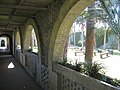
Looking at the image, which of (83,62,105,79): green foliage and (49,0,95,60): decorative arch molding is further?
(49,0,95,60): decorative arch molding

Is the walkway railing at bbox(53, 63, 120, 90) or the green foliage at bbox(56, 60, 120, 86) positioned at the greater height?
the green foliage at bbox(56, 60, 120, 86)

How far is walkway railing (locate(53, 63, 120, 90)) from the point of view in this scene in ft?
11.9

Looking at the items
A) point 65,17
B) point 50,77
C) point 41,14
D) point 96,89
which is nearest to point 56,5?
point 65,17

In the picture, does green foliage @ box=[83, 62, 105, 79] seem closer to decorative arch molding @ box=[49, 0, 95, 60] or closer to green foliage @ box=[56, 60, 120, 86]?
green foliage @ box=[56, 60, 120, 86]

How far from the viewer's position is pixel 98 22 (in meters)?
7.48

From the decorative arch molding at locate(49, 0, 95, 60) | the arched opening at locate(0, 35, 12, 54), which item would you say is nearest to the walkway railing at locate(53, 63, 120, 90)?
the decorative arch molding at locate(49, 0, 95, 60)

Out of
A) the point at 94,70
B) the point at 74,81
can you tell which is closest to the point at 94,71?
the point at 94,70

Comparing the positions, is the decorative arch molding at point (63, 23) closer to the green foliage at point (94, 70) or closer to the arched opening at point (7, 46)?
the green foliage at point (94, 70)

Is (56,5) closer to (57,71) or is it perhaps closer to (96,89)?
(57,71)

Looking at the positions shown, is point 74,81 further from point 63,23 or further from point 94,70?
point 63,23

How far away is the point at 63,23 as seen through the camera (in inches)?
229

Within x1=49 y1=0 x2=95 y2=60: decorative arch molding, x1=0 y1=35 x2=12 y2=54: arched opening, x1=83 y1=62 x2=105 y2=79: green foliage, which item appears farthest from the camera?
x1=0 y1=35 x2=12 y2=54: arched opening

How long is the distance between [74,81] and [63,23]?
1942mm

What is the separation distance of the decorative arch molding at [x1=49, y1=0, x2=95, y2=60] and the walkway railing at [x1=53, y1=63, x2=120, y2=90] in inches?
21.4
